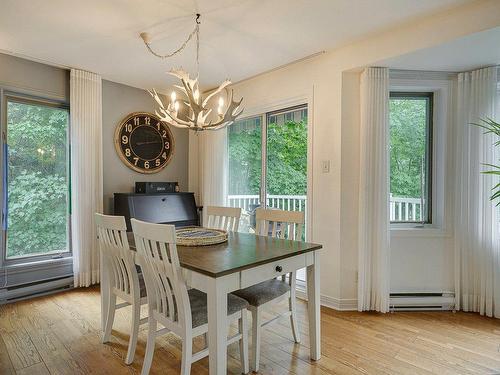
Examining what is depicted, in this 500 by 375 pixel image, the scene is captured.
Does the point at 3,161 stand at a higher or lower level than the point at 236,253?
higher

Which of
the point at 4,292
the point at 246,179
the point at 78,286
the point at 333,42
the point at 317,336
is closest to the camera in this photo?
the point at 317,336

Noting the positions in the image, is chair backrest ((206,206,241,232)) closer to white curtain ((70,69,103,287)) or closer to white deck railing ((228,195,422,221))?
white deck railing ((228,195,422,221))

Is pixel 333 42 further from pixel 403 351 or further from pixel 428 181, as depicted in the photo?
pixel 403 351

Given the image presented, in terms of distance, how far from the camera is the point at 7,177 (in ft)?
9.73

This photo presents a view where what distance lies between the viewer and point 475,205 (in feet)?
8.80

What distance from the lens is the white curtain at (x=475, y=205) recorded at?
8.63 feet

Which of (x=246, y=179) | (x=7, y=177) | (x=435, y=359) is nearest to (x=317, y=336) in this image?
(x=435, y=359)

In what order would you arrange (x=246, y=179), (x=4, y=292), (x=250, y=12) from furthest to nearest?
(x=246, y=179)
(x=4, y=292)
(x=250, y=12)

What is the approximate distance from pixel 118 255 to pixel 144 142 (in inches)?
90.8

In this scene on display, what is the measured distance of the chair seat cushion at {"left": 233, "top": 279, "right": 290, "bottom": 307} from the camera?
6.29ft

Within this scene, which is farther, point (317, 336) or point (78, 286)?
point (78, 286)

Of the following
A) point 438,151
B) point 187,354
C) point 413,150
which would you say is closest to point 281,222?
point 187,354

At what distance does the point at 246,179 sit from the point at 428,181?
2.09 metres

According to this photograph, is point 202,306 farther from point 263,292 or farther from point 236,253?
point 263,292
